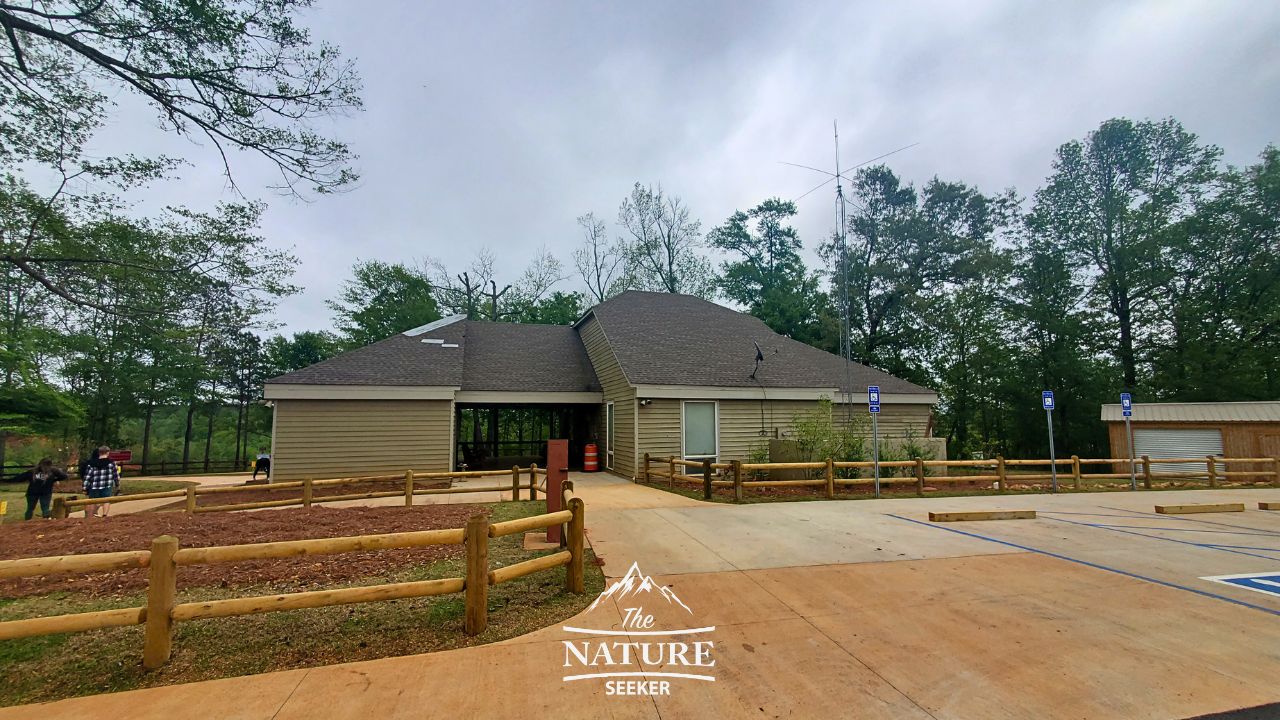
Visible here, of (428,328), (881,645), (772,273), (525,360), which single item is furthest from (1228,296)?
(428,328)

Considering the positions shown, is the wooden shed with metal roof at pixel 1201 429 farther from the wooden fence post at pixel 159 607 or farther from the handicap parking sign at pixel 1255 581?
the wooden fence post at pixel 159 607

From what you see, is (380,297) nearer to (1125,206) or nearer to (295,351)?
(295,351)

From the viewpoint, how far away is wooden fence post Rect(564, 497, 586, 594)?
462cm

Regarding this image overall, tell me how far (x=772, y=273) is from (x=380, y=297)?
25.6m

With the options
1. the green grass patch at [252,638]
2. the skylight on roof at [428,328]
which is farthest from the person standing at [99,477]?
the skylight on roof at [428,328]

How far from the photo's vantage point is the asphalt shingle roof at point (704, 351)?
49.0 feet

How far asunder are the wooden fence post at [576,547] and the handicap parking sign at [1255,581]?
6.29 m

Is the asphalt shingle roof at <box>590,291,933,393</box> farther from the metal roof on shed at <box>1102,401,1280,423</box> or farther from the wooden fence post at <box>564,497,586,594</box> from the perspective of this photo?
the metal roof on shed at <box>1102,401,1280,423</box>

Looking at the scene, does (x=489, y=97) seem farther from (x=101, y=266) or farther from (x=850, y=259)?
(x=850, y=259)

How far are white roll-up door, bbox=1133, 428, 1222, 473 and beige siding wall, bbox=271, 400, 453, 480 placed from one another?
2411 cm

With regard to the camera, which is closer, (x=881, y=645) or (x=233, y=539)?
(x=881, y=645)

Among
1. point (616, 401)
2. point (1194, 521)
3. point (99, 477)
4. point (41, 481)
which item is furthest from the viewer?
point (616, 401)

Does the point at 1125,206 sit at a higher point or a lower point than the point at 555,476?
higher

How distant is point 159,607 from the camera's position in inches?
128
